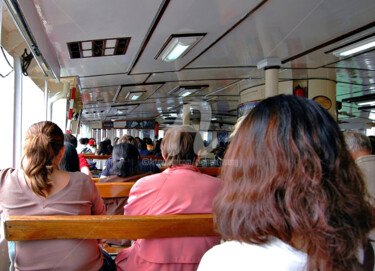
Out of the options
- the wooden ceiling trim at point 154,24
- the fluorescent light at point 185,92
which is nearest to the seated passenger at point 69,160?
the wooden ceiling trim at point 154,24

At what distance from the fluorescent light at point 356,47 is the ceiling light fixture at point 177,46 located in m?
1.71

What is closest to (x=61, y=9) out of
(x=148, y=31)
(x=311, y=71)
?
(x=148, y=31)

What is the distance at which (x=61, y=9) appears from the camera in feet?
7.15

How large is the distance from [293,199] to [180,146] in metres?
0.94

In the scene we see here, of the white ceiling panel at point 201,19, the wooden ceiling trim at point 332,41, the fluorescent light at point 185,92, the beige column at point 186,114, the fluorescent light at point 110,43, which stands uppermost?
the wooden ceiling trim at point 332,41

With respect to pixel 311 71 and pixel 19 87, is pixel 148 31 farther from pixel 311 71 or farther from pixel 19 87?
pixel 311 71

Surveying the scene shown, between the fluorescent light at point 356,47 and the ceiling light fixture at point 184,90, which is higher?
the fluorescent light at point 356,47

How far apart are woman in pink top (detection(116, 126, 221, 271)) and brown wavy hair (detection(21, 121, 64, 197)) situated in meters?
0.36

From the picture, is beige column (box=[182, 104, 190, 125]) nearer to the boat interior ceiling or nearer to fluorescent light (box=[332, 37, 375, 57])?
the boat interior ceiling

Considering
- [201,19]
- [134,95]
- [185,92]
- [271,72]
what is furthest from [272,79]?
[134,95]

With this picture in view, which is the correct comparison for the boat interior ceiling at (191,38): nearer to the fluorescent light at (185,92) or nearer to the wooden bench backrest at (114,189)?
the fluorescent light at (185,92)

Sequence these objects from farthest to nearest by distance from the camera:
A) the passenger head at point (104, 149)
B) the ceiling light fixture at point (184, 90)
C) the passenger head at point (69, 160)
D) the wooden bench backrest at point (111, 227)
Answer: the ceiling light fixture at point (184, 90), the passenger head at point (104, 149), the passenger head at point (69, 160), the wooden bench backrest at point (111, 227)

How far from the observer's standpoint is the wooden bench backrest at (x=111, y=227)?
3.41 feet

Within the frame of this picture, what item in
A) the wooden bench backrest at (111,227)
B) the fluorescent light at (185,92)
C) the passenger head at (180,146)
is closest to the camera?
the wooden bench backrest at (111,227)
